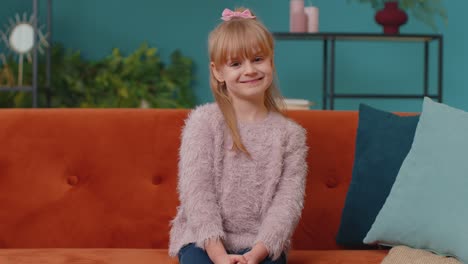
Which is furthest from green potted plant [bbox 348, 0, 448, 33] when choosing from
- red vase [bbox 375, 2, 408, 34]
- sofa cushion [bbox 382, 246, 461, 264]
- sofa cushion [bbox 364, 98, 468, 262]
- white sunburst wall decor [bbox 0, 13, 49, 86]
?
sofa cushion [bbox 382, 246, 461, 264]

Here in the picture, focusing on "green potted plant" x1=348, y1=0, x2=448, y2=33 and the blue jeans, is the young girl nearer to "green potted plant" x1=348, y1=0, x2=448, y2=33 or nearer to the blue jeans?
the blue jeans

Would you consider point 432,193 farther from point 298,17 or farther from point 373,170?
point 298,17

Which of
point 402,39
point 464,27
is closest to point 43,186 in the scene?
point 402,39

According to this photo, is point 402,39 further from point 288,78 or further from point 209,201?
point 209,201

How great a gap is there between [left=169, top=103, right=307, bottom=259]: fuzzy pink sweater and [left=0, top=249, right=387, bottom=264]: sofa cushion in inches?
2.7

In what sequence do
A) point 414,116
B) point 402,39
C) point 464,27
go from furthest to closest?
point 464,27
point 402,39
point 414,116

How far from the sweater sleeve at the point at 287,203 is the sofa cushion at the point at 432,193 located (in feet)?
0.68

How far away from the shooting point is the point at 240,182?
1741mm

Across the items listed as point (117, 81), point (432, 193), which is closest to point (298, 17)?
point (117, 81)

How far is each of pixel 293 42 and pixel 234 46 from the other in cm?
315

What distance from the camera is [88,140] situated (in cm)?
201

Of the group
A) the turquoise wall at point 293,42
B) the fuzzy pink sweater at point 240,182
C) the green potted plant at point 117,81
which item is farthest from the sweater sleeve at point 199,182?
the turquoise wall at point 293,42

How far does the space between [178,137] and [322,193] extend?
411 millimetres

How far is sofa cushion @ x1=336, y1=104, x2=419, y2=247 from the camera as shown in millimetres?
1887
